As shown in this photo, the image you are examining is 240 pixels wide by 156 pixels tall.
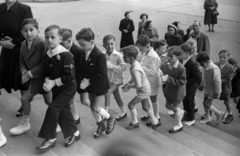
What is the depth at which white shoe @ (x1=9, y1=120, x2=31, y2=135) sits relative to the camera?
472 cm

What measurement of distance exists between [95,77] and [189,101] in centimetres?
219

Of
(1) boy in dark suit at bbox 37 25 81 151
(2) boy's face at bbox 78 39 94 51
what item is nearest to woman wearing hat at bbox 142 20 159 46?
(2) boy's face at bbox 78 39 94 51

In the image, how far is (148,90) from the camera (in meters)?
5.24

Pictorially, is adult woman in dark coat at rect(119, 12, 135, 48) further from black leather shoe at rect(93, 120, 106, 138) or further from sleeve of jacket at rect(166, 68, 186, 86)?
black leather shoe at rect(93, 120, 106, 138)

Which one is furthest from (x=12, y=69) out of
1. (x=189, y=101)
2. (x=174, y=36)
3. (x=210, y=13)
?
(x=210, y=13)

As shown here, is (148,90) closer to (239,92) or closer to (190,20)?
(239,92)

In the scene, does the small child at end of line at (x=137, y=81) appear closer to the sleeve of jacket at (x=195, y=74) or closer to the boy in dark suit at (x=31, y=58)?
the sleeve of jacket at (x=195, y=74)

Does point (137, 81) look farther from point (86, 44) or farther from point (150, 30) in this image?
point (150, 30)

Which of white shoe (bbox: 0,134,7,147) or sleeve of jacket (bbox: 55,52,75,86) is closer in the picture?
sleeve of jacket (bbox: 55,52,75,86)

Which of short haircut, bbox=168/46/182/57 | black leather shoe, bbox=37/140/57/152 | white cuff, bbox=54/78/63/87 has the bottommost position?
black leather shoe, bbox=37/140/57/152

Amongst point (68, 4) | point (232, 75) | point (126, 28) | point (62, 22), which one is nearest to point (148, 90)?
point (232, 75)

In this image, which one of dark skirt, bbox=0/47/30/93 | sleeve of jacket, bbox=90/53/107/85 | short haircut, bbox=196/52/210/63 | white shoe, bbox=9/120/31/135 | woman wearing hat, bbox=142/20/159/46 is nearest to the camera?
sleeve of jacket, bbox=90/53/107/85

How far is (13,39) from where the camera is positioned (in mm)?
5176

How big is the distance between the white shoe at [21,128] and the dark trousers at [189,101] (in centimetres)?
276
